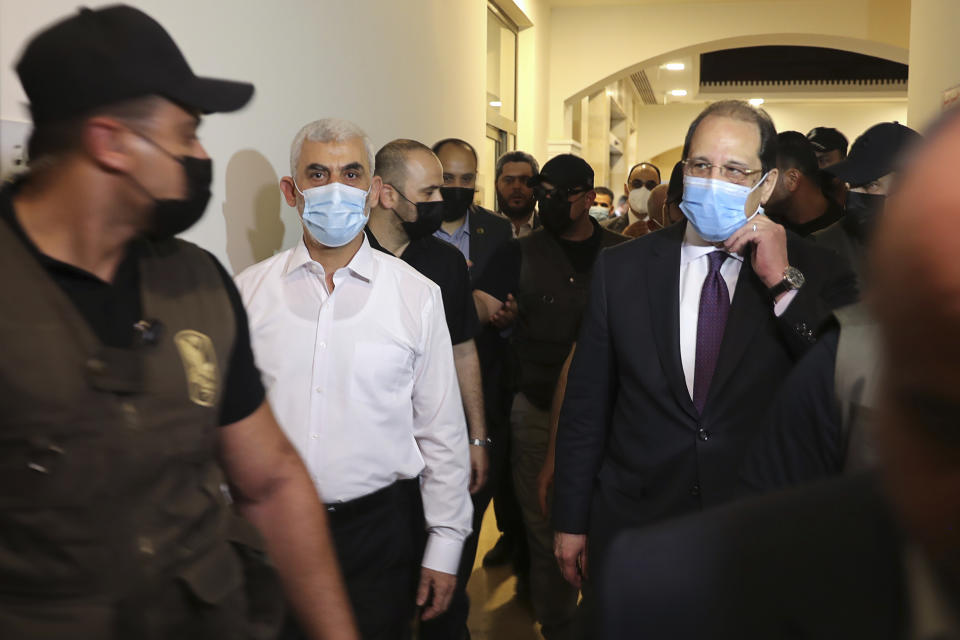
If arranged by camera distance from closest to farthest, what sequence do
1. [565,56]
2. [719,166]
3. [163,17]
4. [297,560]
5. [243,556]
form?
[243,556]
[297,560]
[719,166]
[163,17]
[565,56]

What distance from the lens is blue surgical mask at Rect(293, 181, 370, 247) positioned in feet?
8.32

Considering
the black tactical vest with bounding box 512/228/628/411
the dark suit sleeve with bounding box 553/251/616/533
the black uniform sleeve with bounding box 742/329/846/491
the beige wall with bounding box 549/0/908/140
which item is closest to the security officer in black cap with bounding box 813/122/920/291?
the dark suit sleeve with bounding box 553/251/616/533

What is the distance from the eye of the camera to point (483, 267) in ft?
13.4

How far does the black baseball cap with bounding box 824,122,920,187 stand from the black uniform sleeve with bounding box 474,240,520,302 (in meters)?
1.41

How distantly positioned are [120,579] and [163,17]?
175cm

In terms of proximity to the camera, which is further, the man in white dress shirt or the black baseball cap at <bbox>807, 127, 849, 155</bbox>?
the black baseball cap at <bbox>807, 127, 849, 155</bbox>

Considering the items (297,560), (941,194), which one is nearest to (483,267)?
(297,560)

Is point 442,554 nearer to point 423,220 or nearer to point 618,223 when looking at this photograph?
point 423,220

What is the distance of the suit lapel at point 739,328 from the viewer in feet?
7.07

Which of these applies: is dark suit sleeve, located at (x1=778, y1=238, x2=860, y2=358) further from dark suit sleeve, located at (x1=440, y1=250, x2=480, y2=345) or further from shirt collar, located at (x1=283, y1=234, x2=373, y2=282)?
dark suit sleeve, located at (x1=440, y1=250, x2=480, y2=345)

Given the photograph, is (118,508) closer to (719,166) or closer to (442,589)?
(442,589)

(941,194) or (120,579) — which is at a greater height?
(941,194)

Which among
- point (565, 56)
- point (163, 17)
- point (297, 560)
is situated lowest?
point (297, 560)

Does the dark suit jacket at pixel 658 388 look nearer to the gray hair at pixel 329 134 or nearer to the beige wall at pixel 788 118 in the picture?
the gray hair at pixel 329 134
